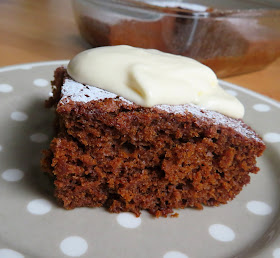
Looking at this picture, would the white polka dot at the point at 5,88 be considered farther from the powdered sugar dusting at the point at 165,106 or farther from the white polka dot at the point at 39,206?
the white polka dot at the point at 39,206

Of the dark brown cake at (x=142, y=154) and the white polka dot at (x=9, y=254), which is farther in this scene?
the dark brown cake at (x=142, y=154)

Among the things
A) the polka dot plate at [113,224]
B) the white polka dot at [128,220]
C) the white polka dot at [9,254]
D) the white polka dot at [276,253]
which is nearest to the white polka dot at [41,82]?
the polka dot plate at [113,224]

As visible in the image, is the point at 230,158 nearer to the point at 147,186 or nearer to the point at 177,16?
the point at 147,186

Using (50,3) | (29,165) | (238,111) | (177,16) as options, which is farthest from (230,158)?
(50,3)

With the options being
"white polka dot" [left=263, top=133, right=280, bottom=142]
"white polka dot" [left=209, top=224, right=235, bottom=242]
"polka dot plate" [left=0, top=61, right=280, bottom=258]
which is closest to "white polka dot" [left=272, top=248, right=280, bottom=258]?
"polka dot plate" [left=0, top=61, right=280, bottom=258]

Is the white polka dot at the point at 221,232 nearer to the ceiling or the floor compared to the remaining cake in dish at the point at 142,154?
nearer to the floor

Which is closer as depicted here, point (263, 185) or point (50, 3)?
point (263, 185)
